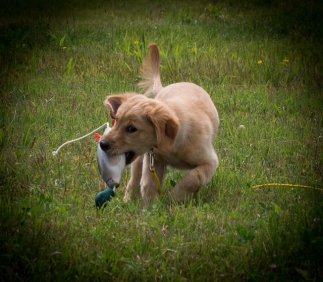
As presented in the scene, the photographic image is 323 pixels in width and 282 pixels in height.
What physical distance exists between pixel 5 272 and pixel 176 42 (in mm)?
6395

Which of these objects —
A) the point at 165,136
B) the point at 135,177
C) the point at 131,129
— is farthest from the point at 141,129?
the point at 135,177

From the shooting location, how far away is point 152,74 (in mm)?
6812

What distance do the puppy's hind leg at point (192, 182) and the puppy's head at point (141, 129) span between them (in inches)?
13.5

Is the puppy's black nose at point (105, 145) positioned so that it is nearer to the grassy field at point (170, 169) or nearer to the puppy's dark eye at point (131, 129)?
the puppy's dark eye at point (131, 129)

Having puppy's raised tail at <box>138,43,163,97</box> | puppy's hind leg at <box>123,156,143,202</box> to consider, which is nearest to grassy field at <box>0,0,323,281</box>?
puppy's hind leg at <box>123,156,143,202</box>

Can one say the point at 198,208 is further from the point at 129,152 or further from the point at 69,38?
the point at 69,38

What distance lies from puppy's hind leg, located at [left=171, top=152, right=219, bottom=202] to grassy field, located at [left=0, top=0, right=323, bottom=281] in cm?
8

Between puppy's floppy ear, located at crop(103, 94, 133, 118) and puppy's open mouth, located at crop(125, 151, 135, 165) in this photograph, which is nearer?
puppy's open mouth, located at crop(125, 151, 135, 165)

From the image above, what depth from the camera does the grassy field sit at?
390 centimetres

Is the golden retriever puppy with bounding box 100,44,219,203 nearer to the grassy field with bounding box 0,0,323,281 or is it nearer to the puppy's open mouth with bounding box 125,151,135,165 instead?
the puppy's open mouth with bounding box 125,151,135,165

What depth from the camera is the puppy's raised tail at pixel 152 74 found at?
6.69 meters

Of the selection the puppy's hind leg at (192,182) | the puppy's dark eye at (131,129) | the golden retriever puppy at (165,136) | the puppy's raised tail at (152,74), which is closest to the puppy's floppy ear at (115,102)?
the golden retriever puppy at (165,136)

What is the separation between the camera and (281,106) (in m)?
7.71

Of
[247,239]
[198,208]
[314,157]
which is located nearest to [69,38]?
[314,157]
